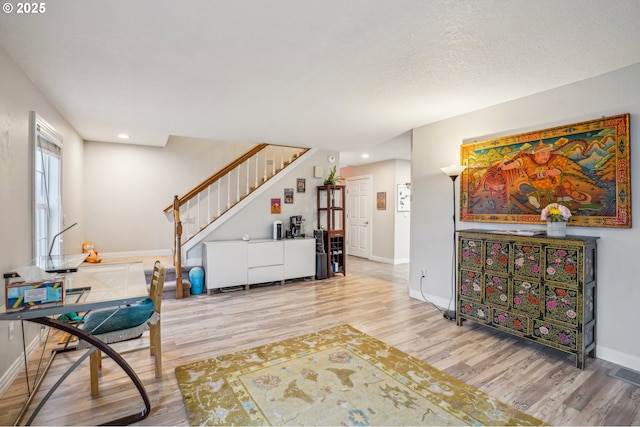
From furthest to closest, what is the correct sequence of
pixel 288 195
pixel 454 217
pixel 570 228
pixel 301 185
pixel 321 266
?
pixel 301 185
pixel 288 195
pixel 321 266
pixel 454 217
pixel 570 228

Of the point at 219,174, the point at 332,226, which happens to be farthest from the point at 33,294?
the point at 332,226

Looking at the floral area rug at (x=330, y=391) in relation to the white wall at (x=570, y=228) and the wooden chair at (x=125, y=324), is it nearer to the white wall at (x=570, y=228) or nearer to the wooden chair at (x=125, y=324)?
the wooden chair at (x=125, y=324)

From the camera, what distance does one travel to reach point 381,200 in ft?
24.3

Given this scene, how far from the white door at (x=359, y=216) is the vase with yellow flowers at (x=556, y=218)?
503 centimetres

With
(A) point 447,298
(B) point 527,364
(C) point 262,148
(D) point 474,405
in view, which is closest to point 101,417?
(D) point 474,405

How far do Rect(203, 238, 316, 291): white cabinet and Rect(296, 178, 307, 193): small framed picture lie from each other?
0.99 m

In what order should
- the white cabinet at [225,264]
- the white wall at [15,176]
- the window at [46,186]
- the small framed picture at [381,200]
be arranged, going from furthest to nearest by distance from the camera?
the small framed picture at [381,200]
the white cabinet at [225,264]
the window at [46,186]
the white wall at [15,176]

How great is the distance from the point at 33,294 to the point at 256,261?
135 inches

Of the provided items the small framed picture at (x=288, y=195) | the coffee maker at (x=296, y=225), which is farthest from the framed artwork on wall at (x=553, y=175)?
the small framed picture at (x=288, y=195)

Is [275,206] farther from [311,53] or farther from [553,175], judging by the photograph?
[553,175]

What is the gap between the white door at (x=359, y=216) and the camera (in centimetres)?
780

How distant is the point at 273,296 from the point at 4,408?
2.92 metres

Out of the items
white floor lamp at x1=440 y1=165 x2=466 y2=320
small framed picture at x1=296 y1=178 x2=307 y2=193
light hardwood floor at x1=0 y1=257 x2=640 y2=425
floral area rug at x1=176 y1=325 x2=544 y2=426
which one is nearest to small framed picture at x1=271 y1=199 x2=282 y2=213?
small framed picture at x1=296 y1=178 x2=307 y2=193

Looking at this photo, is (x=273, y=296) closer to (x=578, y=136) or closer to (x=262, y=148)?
(x=262, y=148)
